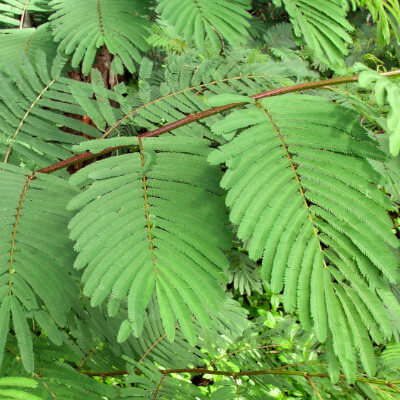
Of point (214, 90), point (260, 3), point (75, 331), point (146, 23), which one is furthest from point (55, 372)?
point (260, 3)

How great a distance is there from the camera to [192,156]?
0.75m

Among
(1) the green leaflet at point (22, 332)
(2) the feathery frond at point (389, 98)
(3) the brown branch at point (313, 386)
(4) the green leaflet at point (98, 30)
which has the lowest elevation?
(3) the brown branch at point (313, 386)

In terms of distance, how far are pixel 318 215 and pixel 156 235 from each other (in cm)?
28

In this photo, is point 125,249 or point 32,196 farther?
point 32,196

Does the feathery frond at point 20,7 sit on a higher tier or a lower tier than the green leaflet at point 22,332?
higher

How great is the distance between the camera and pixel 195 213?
0.68 meters

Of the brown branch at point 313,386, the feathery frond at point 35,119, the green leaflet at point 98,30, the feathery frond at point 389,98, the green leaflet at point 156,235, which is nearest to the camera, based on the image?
the feathery frond at point 389,98

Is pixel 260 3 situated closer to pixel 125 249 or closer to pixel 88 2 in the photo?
pixel 88 2

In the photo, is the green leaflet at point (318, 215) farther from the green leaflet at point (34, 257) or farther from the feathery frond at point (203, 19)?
the feathery frond at point (203, 19)

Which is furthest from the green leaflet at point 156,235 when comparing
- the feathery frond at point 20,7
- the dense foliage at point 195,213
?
the feathery frond at point 20,7

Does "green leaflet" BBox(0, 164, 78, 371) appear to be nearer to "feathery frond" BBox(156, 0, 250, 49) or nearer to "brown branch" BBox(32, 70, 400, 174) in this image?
"brown branch" BBox(32, 70, 400, 174)

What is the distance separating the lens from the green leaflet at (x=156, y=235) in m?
0.62

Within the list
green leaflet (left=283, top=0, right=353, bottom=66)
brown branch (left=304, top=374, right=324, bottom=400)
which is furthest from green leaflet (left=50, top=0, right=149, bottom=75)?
brown branch (left=304, top=374, right=324, bottom=400)

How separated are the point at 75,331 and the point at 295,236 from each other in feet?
2.38
